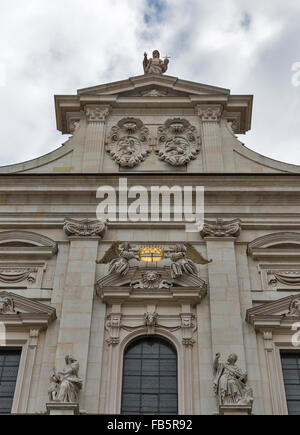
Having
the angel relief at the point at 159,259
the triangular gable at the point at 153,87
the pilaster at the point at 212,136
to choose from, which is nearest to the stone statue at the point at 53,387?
the angel relief at the point at 159,259

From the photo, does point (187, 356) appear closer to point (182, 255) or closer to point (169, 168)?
point (182, 255)

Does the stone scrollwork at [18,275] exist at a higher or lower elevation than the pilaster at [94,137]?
lower

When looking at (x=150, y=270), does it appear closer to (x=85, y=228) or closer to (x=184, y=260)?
(x=184, y=260)

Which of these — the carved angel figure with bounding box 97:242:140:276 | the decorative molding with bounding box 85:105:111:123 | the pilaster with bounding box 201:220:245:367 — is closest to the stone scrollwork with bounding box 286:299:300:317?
the pilaster with bounding box 201:220:245:367

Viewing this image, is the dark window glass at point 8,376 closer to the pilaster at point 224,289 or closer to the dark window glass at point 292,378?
the pilaster at point 224,289

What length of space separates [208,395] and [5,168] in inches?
397

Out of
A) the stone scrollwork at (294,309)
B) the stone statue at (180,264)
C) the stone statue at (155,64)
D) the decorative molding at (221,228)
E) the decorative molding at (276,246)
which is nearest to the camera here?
the stone scrollwork at (294,309)

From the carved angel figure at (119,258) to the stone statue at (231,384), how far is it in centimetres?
378

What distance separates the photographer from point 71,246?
64.5 feet

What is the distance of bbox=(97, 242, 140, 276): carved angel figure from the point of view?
18719mm

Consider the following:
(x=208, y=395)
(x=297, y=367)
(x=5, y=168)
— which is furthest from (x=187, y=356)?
(x=5, y=168)

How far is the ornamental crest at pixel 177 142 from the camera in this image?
22.2 m

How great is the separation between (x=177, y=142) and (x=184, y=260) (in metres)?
5.20

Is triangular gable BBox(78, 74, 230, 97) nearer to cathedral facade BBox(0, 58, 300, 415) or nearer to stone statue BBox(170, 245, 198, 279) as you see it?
cathedral facade BBox(0, 58, 300, 415)
